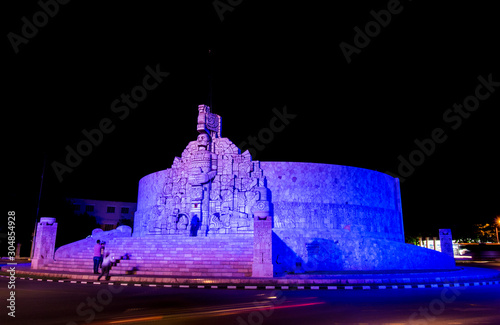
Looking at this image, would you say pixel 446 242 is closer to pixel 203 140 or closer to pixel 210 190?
pixel 210 190

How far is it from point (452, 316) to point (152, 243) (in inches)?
683

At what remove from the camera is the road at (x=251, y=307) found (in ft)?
21.9

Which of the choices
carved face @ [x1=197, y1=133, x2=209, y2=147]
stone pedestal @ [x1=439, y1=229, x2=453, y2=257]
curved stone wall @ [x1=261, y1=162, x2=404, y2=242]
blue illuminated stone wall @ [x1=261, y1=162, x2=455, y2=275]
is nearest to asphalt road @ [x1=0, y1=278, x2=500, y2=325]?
blue illuminated stone wall @ [x1=261, y1=162, x2=455, y2=275]

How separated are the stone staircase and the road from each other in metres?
6.24

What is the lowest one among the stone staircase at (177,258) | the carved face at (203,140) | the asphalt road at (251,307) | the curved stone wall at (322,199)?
the asphalt road at (251,307)

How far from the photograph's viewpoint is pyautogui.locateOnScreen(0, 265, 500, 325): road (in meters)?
6.68

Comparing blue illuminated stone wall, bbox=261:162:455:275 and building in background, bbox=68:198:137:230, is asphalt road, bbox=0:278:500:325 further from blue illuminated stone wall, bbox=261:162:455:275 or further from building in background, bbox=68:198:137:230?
building in background, bbox=68:198:137:230

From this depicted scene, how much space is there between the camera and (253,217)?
80.3 ft

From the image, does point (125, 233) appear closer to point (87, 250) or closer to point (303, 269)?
point (87, 250)

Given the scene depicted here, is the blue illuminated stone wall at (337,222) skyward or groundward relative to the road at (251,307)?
skyward

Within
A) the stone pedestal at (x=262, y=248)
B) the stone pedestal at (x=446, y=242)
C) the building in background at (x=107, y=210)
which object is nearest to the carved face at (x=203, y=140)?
the stone pedestal at (x=262, y=248)

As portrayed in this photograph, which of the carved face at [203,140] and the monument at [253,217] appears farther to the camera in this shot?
the carved face at [203,140]

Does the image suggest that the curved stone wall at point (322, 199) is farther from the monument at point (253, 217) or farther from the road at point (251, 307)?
the road at point (251, 307)

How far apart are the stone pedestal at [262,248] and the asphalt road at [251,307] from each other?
13.9ft
